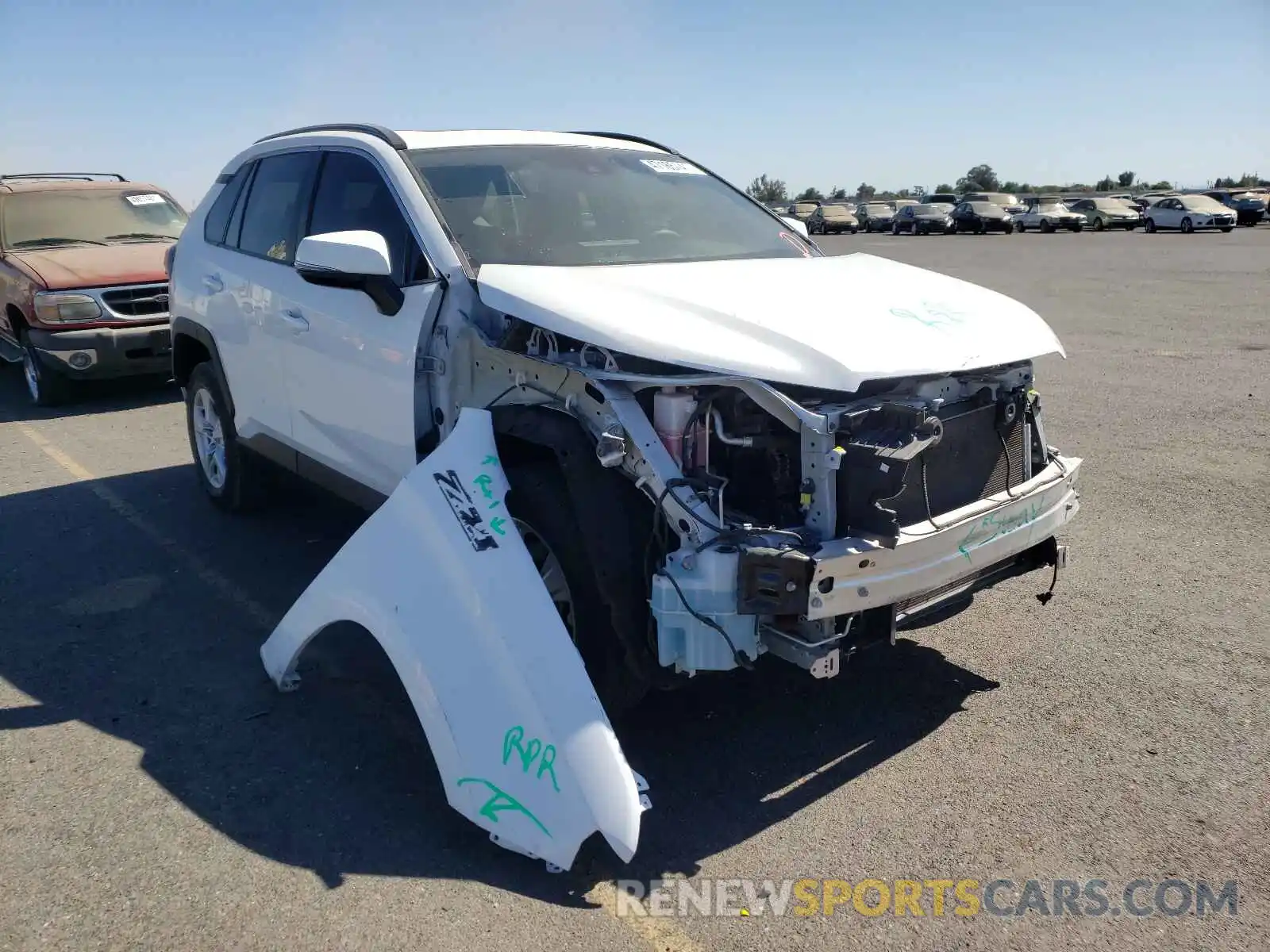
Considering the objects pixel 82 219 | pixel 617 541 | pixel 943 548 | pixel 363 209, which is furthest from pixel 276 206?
pixel 82 219

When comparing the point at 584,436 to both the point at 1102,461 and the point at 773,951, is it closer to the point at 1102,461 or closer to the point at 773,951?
the point at 773,951

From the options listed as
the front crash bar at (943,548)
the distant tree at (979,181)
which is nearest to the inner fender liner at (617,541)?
the front crash bar at (943,548)

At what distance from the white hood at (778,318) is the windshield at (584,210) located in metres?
0.25

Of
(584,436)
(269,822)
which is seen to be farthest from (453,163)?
(269,822)

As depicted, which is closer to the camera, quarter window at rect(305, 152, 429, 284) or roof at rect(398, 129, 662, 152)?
quarter window at rect(305, 152, 429, 284)

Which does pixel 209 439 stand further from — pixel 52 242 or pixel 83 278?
pixel 52 242

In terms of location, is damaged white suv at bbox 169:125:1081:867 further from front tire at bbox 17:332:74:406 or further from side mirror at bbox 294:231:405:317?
front tire at bbox 17:332:74:406

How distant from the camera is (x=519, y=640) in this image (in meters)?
3.22

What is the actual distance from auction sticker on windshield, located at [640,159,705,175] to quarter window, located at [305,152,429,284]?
4.52ft

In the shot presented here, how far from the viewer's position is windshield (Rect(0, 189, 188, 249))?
1092 cm

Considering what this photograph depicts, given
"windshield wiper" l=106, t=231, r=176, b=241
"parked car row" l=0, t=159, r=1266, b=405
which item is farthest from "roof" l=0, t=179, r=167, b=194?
"windshield wiper" l=106, t=231, r=176, b=241

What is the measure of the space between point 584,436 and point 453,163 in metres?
1.69

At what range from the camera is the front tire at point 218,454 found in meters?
6.11

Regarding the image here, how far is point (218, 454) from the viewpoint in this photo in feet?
21.2
